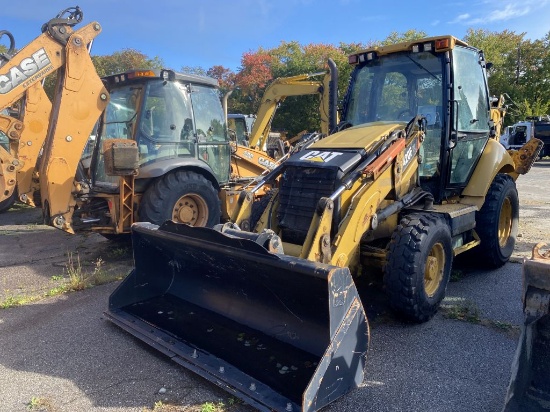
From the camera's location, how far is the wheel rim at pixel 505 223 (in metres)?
6.26

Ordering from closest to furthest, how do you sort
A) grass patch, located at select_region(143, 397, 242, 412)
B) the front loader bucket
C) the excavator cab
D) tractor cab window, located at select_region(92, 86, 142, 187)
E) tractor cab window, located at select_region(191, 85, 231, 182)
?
the front loader bucket
grass patch, located at select_region(143, 397, 242, 412)
the excavator cab
tractor cab window, located at select_region(92, 86, 142, 187)
tractor cab window, located at select_region(191, 85, 231, 182)

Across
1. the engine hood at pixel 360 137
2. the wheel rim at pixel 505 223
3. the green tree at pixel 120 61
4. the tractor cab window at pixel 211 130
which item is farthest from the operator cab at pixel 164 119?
the green tree at pixel 120 61

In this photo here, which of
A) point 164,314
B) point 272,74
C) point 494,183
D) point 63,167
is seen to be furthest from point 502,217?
point 272,74

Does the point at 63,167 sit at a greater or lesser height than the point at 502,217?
greater

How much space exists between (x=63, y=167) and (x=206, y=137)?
2118mm

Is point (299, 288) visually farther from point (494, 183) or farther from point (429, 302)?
point (494, 183)

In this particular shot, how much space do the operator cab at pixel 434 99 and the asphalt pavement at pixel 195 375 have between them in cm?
142

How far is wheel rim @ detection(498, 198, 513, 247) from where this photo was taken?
6.26m

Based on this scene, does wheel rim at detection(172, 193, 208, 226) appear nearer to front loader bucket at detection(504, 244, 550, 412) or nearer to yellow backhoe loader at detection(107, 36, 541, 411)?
yellow backhoe loader at detection(107, 36, 541, 411)

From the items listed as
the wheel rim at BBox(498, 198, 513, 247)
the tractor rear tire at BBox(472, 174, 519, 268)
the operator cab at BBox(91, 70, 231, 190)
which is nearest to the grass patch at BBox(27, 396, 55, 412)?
the operator cab at BBox(91, 70, 231, 190)

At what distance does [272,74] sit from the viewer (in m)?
30.7

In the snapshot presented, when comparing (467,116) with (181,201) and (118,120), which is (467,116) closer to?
(181,201)

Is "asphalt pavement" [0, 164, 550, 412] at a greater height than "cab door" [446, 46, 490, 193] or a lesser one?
lesser

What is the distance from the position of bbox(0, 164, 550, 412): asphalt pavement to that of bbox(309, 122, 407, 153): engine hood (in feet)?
5.27
